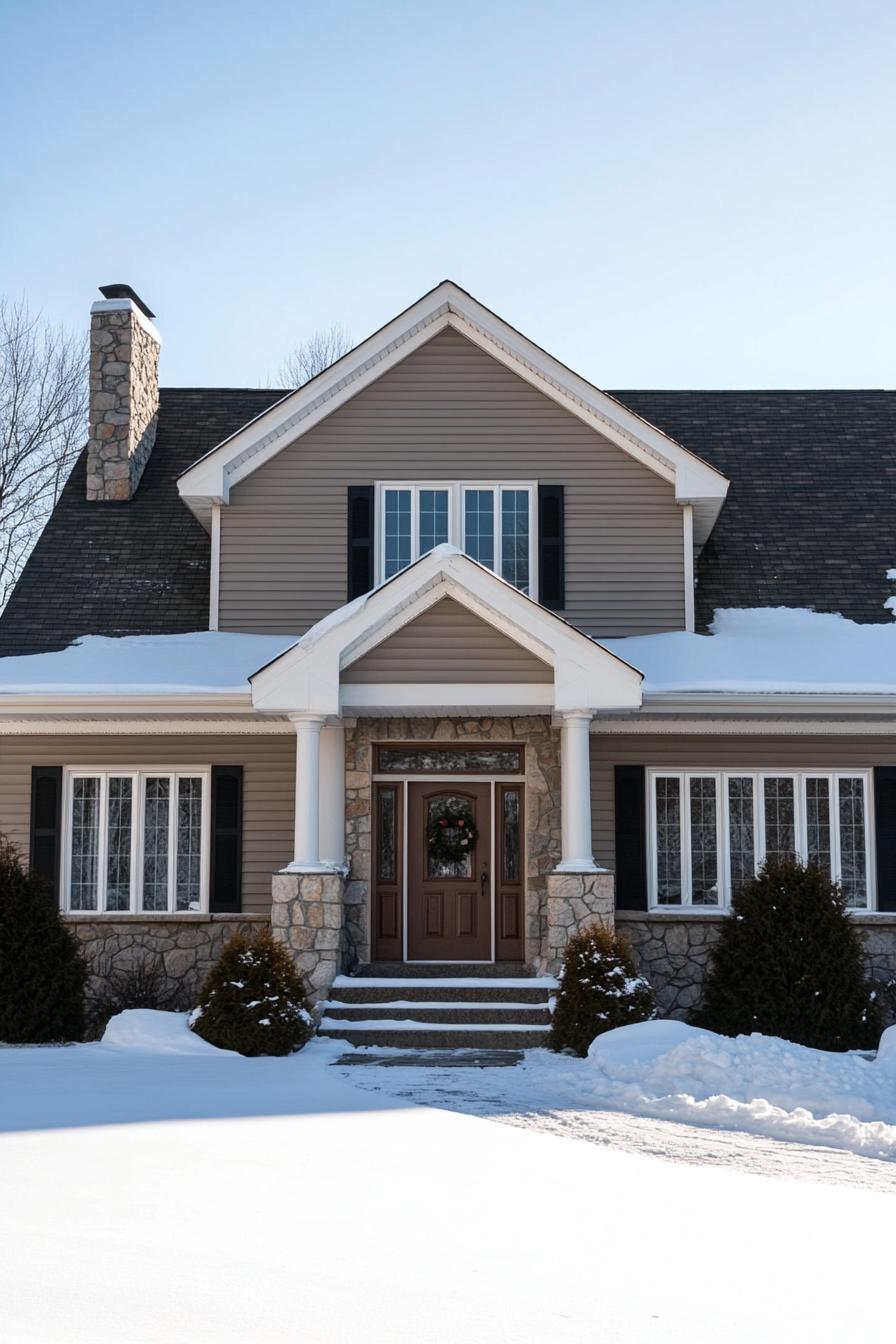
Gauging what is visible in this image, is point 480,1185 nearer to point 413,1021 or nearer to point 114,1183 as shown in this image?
point 114,1183

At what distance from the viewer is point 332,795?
1355 cm

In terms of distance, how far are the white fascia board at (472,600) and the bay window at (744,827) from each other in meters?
2.13

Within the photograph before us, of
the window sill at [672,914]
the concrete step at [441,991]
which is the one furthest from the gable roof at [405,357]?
the concrete step at [441,991]

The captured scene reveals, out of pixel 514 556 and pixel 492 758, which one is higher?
pixel 514 556

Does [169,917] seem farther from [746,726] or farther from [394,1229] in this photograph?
[394,1229]

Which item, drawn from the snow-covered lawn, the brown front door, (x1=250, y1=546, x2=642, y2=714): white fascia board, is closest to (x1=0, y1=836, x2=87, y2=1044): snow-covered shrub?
(x1=250, y1=546, x2=642, y2=714): white fascia board

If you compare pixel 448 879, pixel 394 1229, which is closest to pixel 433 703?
pixel 448 879

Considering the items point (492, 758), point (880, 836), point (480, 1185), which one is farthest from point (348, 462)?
point (480, 1185)

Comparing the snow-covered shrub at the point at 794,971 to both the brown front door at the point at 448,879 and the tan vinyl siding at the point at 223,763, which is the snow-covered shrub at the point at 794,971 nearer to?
the brown front door at the point at 448,879

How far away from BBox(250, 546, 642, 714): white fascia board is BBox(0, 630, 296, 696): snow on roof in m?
1.07

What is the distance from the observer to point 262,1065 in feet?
33.1

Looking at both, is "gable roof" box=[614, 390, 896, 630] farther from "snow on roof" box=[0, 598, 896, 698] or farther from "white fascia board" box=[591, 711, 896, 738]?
"white fascia board" box=[591, 711, 896, 738]

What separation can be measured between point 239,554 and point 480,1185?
967cm

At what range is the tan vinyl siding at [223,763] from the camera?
46.2ft
